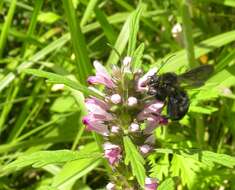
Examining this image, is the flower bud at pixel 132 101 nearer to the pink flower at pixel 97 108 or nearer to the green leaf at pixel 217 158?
the pink flower at pixel 97 108

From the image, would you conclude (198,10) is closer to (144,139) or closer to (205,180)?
(205,180)

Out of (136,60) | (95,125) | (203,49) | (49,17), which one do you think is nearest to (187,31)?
(203,49)

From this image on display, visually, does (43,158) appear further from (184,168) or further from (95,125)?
(184,168)

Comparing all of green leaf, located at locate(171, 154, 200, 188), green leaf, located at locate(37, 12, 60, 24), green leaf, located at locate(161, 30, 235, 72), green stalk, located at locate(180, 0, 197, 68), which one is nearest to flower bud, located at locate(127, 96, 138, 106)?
green leaf, located at locate(171, 154, 200, 188)

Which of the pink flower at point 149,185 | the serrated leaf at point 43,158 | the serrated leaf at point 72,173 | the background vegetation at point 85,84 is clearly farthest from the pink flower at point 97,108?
the serrated leaf at point 72,173

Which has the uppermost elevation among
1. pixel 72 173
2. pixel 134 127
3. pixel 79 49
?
pixel 79 49

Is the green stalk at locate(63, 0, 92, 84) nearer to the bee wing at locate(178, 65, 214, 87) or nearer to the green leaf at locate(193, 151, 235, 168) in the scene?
the bee wing at locate(178, 65, 214, 87)

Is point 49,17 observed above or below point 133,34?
below

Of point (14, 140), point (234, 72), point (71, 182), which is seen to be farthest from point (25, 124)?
point (234, 72)
